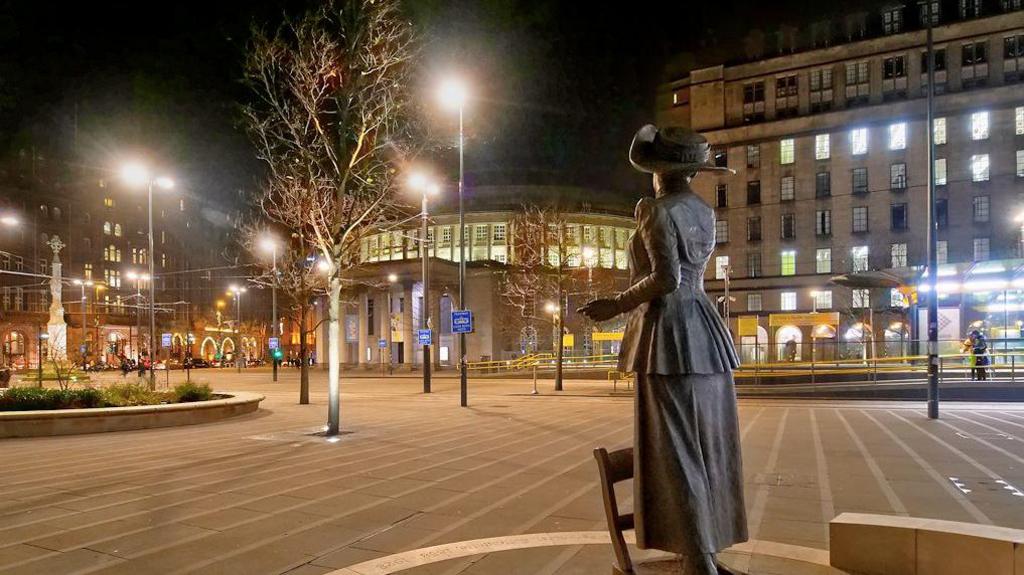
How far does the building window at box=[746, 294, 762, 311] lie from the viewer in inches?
2549

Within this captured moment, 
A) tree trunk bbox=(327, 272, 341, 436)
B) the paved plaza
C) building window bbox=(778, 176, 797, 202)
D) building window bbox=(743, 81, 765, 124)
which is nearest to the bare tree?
tree trunk bbox=(327, 272, 341, 436)

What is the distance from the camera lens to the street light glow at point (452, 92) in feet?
64.2

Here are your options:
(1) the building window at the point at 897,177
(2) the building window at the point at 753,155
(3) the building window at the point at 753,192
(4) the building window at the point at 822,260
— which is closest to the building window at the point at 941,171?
(1) the building window at the point at 897,177

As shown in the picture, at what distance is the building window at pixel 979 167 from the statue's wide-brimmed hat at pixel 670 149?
65416 millimetres

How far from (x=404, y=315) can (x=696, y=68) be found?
132ft

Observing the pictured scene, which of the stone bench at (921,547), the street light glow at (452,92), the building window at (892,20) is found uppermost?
the building window at (892,20)

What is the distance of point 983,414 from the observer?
1845 cm

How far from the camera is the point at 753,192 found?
6644 centimetres

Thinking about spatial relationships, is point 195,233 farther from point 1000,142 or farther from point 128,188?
point 1000,142

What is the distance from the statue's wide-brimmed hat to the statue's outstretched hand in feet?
2.89

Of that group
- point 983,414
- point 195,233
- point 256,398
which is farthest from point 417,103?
point 195,233

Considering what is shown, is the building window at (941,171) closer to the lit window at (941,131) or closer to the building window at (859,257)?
the lit window at (941,131)

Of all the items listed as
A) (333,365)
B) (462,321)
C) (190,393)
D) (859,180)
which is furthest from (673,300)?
(859,180)

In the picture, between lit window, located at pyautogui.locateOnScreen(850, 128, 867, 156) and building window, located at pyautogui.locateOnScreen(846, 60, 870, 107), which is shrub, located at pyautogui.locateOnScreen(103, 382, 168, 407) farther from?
Result: building window, located at pyautogui.locateOnScreen(846, 60, 870, 107)
